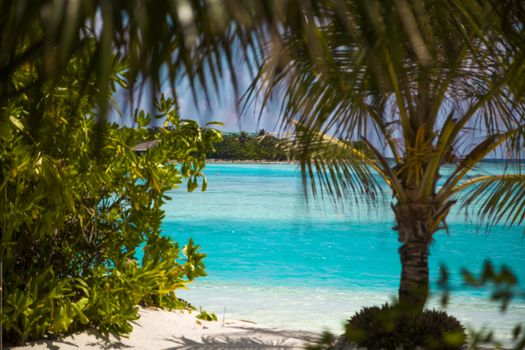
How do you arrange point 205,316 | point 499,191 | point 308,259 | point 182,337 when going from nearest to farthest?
point 182,337, point 499,191, point 205,316, point 308,259

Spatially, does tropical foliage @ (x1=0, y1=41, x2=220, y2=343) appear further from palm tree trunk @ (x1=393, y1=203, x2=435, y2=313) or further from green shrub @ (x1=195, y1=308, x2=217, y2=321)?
palm tree trunk @ (x1=393, y1=203, x2=435, y2=313)

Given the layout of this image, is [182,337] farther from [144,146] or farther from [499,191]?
[499,191]

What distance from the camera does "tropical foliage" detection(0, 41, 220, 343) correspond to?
3486mm

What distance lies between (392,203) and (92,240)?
2.43 m

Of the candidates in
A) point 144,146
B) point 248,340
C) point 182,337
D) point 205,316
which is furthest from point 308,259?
point 144,146

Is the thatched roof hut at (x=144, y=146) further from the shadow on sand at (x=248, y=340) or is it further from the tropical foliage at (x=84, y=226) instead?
the shadow on sand at (x=248, y=340)

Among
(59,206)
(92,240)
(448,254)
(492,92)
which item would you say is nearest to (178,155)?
(92,240)

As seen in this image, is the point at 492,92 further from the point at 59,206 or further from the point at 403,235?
the point at 59,206

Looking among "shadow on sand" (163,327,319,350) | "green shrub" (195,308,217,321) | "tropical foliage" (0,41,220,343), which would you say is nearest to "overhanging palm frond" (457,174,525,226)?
"shadow on sand" (163,327,319,350)

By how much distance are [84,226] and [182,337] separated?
1163mm

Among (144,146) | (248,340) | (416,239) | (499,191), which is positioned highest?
(144,146)

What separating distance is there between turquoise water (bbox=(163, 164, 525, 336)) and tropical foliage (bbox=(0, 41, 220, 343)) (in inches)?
43.2

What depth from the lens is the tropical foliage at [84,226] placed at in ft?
11.4

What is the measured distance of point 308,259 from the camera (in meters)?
15.5
